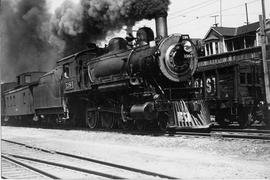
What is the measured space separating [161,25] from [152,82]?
2440mm

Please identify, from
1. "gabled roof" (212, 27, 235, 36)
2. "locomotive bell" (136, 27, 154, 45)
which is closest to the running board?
"locomotive bell" (136, 27, 154, 45)

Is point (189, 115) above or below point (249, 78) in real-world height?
below

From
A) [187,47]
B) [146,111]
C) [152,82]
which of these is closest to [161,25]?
[187,47]

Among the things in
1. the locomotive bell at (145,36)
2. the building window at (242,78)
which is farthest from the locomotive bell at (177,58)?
the building window at (242,78)

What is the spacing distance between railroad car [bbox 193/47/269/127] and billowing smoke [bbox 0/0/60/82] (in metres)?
13.8

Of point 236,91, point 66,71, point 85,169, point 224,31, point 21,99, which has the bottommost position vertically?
point 85,169

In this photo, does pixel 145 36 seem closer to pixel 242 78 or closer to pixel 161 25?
pixel 161 25

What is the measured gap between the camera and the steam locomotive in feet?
44.3

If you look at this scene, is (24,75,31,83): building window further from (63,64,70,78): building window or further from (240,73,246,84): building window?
(240,73,246,84): building window

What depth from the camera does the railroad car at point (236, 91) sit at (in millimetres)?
15719

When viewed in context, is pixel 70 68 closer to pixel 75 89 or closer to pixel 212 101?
pixel 75 89

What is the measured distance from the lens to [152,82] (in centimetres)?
1435

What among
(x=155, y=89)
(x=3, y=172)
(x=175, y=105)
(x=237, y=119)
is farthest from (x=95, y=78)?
(x=3, y=172)

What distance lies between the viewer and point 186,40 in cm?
1430
